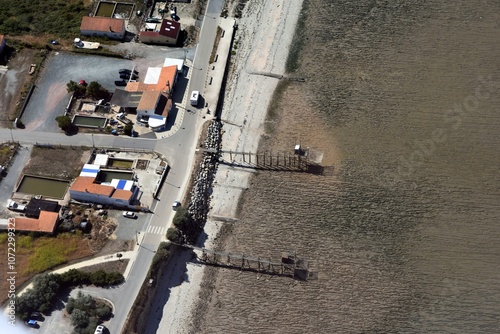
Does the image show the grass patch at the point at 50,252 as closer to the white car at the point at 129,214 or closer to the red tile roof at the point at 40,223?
the red tile roof at the point at 40,223

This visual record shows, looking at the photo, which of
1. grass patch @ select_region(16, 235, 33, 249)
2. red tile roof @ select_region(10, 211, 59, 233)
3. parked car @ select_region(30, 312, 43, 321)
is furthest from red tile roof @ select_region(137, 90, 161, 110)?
parked car @ select_region(30, 312, 43, 321)

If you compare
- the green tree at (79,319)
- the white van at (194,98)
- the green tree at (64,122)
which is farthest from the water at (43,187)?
the white van at (194,98)

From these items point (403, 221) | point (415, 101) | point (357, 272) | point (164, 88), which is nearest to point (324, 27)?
point (415, 101)

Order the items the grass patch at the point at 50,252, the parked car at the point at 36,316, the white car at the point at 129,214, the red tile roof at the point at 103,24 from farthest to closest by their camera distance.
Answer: the red tile roof at the point at 103,24 → the white car at the point at 129,214 → the grass patch at the point at 50,252 → the parked car at the point at 36,316

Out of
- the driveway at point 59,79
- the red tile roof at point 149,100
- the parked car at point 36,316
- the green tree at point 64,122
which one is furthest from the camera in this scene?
the driveway at point 59,79

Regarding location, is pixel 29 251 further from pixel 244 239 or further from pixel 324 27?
pixel 324 27

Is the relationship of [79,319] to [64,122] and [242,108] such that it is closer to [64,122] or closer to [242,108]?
[64,122]
